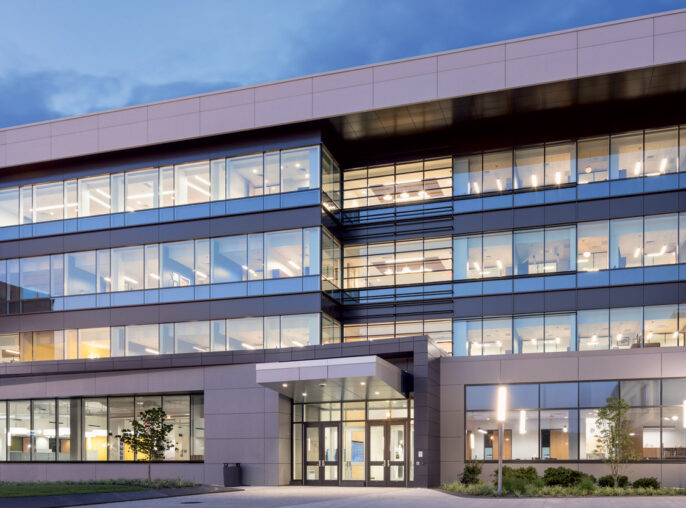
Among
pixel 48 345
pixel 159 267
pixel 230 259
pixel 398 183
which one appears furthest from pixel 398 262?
pixel 48 345

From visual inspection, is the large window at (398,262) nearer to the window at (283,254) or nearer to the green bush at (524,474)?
the window at (283,254)

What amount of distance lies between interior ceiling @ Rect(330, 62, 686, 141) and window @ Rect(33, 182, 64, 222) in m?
15.6

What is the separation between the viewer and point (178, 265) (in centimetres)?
3866

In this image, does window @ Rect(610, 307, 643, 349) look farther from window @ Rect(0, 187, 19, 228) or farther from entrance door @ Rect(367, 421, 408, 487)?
window @ Rect(0, 187, 19, 228)

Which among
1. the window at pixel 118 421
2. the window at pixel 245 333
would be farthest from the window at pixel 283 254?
the window at pixel 118 421

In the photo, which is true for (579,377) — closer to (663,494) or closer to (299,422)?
(663,494)

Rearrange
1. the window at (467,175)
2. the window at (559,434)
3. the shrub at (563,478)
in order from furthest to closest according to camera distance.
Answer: the window at (467,175) → the window at (559,434) → the shrub at (563,478)

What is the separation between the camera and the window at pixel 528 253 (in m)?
36.2

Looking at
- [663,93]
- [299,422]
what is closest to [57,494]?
[299,422]

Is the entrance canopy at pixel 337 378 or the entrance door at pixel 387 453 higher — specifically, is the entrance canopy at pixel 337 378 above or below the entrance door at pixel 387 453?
above

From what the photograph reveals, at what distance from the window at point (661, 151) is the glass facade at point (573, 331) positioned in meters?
6.16

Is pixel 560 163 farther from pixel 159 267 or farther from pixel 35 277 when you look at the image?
pixel 35 277

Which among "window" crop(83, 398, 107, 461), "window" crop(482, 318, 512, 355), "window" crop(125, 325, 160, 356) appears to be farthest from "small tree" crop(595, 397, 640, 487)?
"window" crop(83, 398, 107, 461)

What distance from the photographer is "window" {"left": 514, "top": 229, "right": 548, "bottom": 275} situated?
3622 centimetres
